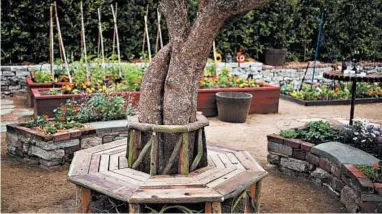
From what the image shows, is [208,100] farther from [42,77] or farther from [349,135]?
[349,135]

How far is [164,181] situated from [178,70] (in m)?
0.77

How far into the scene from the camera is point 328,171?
4285 millimetres

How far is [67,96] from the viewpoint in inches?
263

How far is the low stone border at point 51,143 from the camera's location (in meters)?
4.77

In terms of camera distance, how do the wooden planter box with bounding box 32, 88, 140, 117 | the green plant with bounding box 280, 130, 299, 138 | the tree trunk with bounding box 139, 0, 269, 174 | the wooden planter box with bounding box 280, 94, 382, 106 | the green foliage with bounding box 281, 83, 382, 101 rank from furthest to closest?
1. the green foliage with bounding box 281, 83, 382, 101
2. the wooden planter box with bounding box 280, 94, 382, 106
3. the wooden planter box with bounding box 32, 88, 140, 117
4. the green plant with bounding box 280, 130, 299, 138
5. the tree trunk with bounding box 139, 0, 269, 174

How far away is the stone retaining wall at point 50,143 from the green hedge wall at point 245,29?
478 centimetres

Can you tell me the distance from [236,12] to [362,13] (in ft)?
33.1

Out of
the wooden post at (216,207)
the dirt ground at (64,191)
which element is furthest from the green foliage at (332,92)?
the wooden post at (216,207)

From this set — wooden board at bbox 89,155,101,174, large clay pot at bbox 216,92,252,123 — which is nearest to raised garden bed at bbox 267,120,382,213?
wooden board at bbox 89,155,101,174

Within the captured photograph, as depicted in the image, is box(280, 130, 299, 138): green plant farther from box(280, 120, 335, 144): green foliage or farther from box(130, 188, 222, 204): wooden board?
box(130, 188, 222, 204): wooden board

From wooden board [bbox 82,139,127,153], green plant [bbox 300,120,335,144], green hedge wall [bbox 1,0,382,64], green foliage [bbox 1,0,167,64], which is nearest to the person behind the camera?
wooden board [bbox 82,139,127,153]

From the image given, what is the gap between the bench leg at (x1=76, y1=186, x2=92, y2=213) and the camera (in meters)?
3.20

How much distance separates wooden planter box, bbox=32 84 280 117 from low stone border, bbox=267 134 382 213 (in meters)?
2.60

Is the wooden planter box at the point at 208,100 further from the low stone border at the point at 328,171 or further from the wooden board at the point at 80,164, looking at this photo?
the wooden board at the point at 80,164
